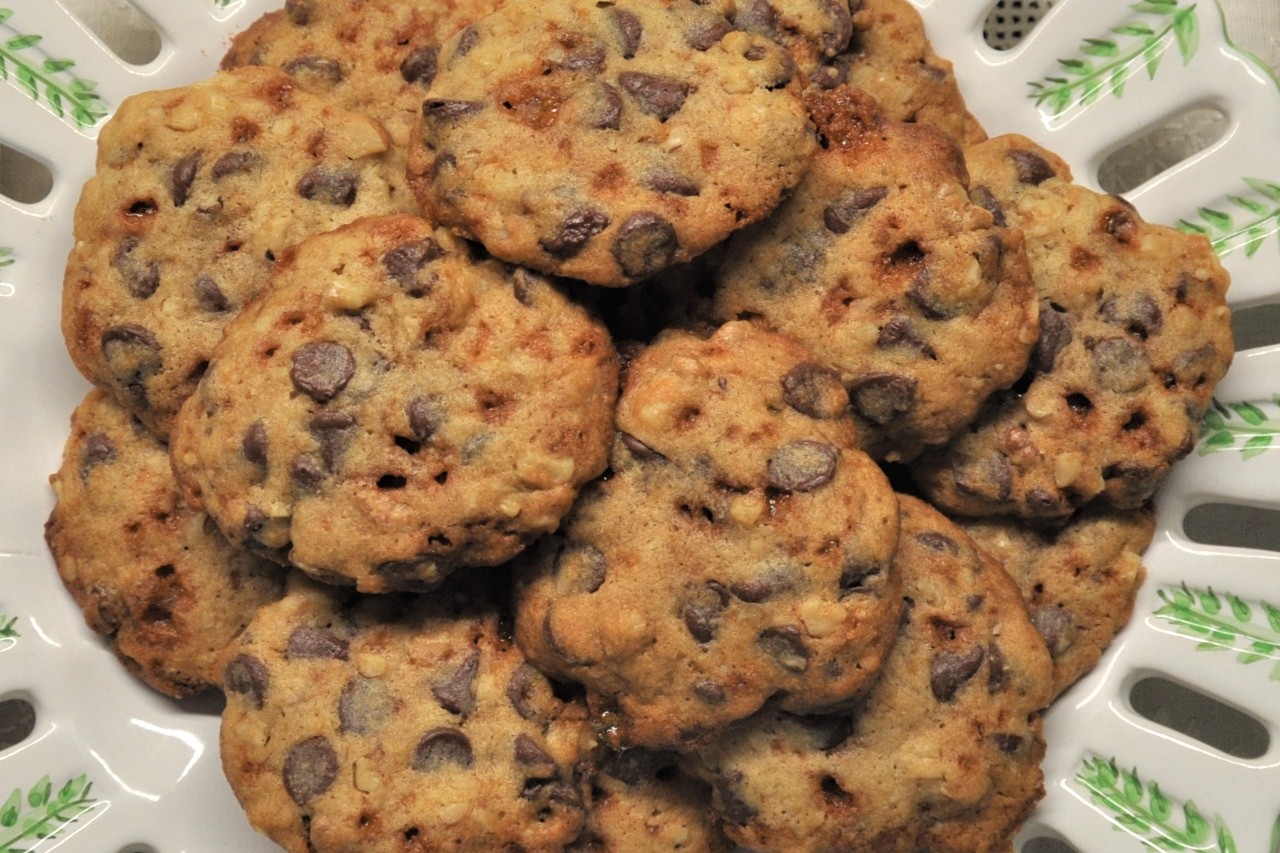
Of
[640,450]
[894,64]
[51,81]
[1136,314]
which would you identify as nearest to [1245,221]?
[1136,314]

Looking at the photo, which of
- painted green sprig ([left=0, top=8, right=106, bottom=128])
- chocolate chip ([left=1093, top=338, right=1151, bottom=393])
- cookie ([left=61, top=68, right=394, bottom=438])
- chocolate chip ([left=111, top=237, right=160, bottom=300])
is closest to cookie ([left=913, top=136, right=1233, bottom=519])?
chocolate chip ([left=1093, top=338, right=1151, bottom=393])

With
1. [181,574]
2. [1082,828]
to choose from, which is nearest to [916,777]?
[1082,828]

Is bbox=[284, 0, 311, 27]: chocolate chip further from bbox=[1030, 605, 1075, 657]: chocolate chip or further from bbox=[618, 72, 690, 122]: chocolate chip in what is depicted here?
bbox=[1030, 605, 1075, 657]: chocolate chip

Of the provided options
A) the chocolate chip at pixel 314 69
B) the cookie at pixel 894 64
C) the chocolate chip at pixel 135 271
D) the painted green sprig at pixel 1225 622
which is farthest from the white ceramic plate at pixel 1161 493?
the chocolate chip at pixel 135 271

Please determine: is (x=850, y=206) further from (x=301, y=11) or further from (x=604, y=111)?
(x=301, y=11)

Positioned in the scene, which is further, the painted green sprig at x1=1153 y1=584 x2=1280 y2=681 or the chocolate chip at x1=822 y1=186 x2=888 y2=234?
the painted green sprig at x1=1153 y1=584 x2=1280 y2=681

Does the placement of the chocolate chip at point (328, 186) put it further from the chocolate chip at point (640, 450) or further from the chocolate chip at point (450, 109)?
the chocolate chip at point (640, 450)
